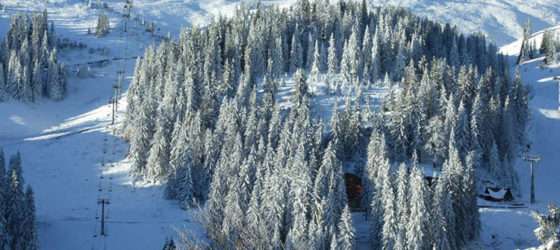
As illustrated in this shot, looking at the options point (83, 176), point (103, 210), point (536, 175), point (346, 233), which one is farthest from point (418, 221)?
point (83, 176)

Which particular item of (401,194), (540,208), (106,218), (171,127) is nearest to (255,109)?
(171,127)

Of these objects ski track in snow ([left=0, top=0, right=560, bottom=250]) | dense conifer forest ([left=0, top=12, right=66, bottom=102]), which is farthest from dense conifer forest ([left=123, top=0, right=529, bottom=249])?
dense conifer forest ([left=0, top=12, right=66, bottom=102])

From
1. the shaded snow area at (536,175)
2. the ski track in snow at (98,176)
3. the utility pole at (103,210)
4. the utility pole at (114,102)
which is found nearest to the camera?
the shaded snow area at (536,175)

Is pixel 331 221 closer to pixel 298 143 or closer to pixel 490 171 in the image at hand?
pixel 298 143

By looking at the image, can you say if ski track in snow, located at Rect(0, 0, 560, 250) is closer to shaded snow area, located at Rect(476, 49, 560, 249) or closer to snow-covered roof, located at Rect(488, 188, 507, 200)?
shaded snow area, located at Rect(476, 49, 560, 249)

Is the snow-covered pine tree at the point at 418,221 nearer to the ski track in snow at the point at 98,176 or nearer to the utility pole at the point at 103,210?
the ski track in snow at the point at 98,176

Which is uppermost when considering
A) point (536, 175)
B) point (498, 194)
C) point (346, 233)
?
point (536, 175)

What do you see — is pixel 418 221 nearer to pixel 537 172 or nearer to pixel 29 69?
pixel 537 172

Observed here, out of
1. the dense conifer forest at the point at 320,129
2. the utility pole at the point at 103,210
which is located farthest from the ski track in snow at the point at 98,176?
the dense conifer forest at the point at 320,129
